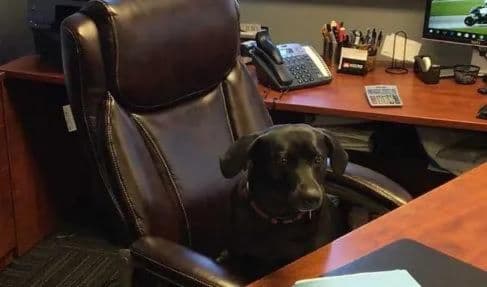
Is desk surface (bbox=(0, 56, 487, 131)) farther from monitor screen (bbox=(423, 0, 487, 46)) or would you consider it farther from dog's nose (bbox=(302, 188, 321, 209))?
dog's nose (bbox=(302, 188, 321, 209))

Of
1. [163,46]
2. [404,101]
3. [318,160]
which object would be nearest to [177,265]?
[318,160]

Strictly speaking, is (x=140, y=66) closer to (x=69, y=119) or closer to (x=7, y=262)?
(x=69, y=119)

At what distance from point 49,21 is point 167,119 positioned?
1.07 m

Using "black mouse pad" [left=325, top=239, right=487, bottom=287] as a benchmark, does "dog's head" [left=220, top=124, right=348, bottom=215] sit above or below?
above

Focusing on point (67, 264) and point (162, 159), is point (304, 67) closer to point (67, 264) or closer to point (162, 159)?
point (162, 159)

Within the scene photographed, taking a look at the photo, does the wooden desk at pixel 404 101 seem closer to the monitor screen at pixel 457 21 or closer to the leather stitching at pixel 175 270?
the monitor screen at pixel 457 21

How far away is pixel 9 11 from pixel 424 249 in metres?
2.11

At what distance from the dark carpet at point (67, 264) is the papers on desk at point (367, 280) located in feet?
4.75

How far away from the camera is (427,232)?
4.53 feet

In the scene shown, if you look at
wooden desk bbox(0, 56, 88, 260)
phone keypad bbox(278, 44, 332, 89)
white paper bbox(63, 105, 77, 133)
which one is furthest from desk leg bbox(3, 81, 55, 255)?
phone keypad bbox(278, 44, 332, 89)

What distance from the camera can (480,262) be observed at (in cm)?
128

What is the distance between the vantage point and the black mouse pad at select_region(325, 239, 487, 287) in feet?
3.97

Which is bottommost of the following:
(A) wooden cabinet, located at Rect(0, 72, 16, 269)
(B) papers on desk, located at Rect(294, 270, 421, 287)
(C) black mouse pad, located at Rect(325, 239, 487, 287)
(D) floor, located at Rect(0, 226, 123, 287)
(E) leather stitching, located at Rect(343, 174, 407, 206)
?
(D) floor, located at Rect(0, 226, 123, 287)

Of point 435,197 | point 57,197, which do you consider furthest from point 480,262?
point 57,197
